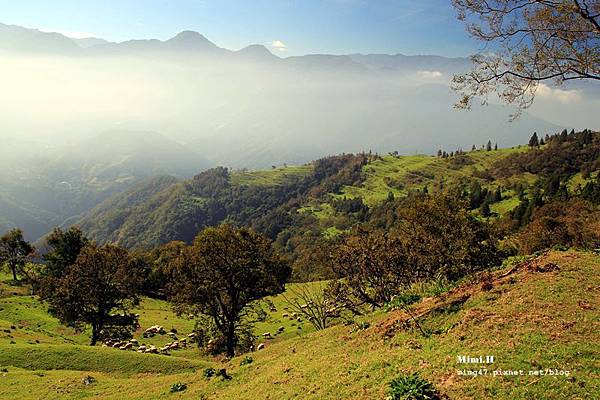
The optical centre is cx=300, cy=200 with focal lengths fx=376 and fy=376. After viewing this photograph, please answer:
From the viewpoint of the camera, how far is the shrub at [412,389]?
9.64 meters

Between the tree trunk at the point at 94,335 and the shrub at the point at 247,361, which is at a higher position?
the shrub at the point at 247,361

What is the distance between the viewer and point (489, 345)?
11.9 meters

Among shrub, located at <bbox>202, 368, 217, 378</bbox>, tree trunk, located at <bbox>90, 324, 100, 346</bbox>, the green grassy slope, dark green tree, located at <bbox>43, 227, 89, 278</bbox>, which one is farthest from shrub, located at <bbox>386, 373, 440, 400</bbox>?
dark green tree, located at <bbox>43, 227, 89, 278</bbox>

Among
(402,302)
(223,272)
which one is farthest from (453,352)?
(223,272)

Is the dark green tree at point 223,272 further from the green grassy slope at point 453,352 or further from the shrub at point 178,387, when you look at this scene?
the shrub at point 178,387

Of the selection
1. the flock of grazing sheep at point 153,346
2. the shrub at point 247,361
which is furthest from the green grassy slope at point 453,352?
the flock of grazing sheep at point 153,346

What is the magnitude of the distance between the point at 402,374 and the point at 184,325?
5340 cm

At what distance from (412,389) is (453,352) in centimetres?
293

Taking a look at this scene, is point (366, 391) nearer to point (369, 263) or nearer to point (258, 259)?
point (369, 263)

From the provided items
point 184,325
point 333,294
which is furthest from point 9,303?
point 333,294

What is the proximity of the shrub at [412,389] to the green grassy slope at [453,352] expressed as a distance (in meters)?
0.47

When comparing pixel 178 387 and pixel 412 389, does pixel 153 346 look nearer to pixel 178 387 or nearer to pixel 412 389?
pixel 178 387

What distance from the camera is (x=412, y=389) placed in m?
9.85

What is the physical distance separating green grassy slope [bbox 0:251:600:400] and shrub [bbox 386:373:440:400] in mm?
468
